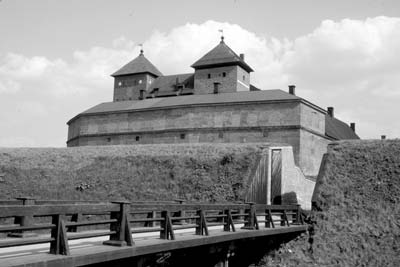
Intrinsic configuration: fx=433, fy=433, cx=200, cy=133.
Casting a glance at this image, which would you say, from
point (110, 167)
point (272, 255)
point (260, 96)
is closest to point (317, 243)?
point (272, 255)

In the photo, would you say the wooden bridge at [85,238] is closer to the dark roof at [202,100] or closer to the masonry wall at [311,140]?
the masonry wall at [311,140]

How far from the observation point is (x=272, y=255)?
16047mm

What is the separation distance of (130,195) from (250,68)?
1274 inches

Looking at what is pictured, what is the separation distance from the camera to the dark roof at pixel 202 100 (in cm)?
3972

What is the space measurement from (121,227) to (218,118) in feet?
108

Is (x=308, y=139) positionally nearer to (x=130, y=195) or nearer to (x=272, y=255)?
(x=130, y=195)

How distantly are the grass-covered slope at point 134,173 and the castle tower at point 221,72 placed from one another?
22067mm

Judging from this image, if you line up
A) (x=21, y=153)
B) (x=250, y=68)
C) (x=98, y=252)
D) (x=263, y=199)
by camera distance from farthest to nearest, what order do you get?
(x=250, y=68), (x=21, y=153), (x=263, y=199), (x=98, y=252)

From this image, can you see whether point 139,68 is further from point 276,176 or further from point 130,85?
point 276,176

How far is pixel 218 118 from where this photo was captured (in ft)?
132

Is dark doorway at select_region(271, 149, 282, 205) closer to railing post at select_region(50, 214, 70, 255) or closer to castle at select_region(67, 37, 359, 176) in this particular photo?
castle at select_region(67, 37, 359, 176)

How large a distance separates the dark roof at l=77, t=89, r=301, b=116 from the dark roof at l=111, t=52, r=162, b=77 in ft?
40.0

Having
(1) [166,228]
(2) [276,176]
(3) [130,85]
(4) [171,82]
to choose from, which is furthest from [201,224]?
(3) [130,85]

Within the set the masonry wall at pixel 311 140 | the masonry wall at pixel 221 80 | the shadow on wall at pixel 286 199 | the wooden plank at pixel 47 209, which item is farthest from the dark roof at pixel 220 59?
the wooden plank at pixel 47 209
